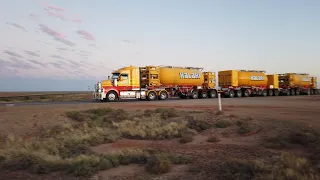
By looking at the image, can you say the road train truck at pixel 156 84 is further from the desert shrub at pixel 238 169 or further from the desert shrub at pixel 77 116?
the desert shrub at pixel 238 169

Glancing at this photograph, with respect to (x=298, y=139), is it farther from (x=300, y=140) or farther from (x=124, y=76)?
(x=124, y=76)

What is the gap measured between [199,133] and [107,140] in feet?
13.0

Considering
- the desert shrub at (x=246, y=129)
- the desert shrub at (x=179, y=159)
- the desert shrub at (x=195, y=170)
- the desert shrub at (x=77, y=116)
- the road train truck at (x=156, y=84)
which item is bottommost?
the desert shrub at (x=195, y=170)

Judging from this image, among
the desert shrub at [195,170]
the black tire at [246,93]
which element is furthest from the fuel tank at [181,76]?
the desert shrub at [195,170]

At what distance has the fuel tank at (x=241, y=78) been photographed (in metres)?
42.4

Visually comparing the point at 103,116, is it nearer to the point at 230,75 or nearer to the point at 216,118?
the point at 216,118

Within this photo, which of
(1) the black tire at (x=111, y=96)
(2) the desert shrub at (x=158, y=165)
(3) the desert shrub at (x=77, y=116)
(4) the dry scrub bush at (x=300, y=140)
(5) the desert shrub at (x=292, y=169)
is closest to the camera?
(5) the desert shrub at (x=292, y=169)

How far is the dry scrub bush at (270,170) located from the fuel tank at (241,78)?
116 ft

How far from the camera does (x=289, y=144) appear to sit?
395 inches

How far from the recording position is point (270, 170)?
22.6ft

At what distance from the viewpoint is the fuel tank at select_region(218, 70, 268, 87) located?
139ft

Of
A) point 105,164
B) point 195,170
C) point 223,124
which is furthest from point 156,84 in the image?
point 195,170

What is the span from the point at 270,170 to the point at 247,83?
39005 mm

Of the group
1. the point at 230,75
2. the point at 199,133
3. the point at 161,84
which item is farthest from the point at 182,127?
the point at 230,75
